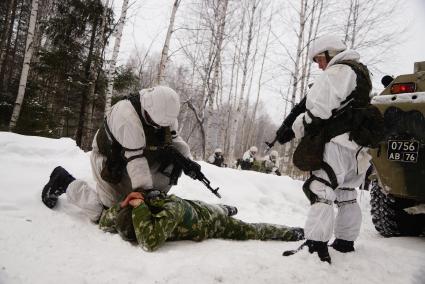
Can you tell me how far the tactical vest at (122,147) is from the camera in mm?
2883

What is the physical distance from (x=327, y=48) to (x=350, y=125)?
0.70 m

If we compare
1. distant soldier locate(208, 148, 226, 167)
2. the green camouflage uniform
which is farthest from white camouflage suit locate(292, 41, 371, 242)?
distant soldier locate(208, 148, 226, 167)

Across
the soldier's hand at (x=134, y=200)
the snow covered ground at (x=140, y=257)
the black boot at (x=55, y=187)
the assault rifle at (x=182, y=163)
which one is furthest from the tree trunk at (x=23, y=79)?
the soldier's hand at (x=134, y=200)

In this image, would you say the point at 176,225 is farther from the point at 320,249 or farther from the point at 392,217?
the point at 392,217

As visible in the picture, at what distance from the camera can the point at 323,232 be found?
229cm

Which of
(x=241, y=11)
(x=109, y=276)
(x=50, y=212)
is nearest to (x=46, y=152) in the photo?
(x=50, y=212)

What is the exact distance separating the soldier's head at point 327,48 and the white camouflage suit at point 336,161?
0.12 m

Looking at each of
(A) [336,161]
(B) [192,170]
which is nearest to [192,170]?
(B) [192,170]

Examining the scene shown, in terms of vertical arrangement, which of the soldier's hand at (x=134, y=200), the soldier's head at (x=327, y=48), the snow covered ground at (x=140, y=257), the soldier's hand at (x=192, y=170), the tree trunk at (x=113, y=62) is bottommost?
the snow covered ground at (x=140, y=257)

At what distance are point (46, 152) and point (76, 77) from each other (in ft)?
21.4

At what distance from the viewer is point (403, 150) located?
2.82 metres

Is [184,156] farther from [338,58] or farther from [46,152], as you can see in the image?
[46,152]

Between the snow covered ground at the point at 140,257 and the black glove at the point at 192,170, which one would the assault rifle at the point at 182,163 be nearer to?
the black glove at the point at 192,170

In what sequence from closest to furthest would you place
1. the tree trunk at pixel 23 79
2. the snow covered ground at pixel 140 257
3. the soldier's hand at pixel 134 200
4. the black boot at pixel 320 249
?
1. the snow covered ground at pixel 140 257
2. the black boot at pixel 320 249
3. the soldier's hand at pixel 134 200
4. the tree trunk at pixel 23 79
